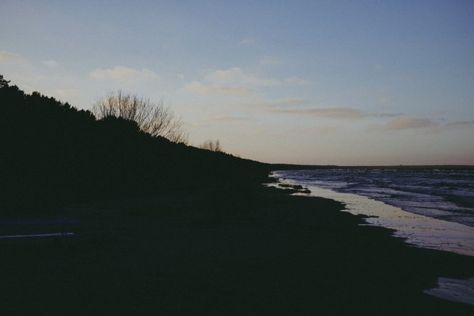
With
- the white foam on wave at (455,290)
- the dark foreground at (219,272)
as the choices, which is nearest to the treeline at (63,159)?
the dark foreground at (219,272)

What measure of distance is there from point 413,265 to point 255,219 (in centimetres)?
873

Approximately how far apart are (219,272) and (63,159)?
20683 mm

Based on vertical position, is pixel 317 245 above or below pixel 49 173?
below

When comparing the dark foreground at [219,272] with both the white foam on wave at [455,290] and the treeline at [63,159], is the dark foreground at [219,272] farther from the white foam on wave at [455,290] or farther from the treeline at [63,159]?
the treeline at [63,159]

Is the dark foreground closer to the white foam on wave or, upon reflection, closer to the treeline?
the white foam on wave

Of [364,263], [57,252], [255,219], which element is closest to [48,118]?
[255,219]

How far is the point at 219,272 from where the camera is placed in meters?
8.40

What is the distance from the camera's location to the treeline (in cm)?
1952

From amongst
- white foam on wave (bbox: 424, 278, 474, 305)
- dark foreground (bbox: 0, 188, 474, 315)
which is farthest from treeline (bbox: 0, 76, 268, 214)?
white foam on wave (bbox: 424, 278, 474, 305)

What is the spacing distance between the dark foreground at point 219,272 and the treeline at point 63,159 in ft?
21.6

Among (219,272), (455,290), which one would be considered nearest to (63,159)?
(219,272)

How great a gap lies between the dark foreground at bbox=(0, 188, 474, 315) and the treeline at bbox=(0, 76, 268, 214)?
657cm

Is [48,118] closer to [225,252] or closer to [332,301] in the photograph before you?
[225,252]

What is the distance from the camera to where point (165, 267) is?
870 cm
